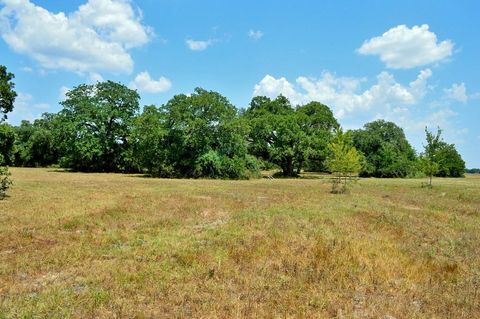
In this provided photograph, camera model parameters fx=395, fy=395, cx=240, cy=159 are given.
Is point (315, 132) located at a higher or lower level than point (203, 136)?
higher

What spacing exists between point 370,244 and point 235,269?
5.06m

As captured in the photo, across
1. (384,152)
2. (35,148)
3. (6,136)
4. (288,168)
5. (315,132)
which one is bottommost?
(288,168)

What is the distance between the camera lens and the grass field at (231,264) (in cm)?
749

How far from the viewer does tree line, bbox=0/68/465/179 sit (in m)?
48.4

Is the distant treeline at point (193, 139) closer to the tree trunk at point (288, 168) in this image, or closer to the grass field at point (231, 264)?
the tree trunk at point (288, 168)

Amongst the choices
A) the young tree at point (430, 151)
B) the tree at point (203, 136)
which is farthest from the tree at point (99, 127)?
the young tree at point (430, 151)

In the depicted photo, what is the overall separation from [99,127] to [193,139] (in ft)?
67.5

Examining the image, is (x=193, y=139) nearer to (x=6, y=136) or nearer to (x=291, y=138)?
(x=291, y=138)

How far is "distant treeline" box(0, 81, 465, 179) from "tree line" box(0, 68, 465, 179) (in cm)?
13

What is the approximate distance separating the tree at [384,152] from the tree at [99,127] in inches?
1742

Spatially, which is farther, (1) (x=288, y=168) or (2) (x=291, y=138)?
(1) (x=288, y=168)

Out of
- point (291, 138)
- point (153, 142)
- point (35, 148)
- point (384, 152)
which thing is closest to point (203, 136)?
point (153, 142)

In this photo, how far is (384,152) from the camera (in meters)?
78.5

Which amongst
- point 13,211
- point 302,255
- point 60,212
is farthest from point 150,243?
point 13,211
